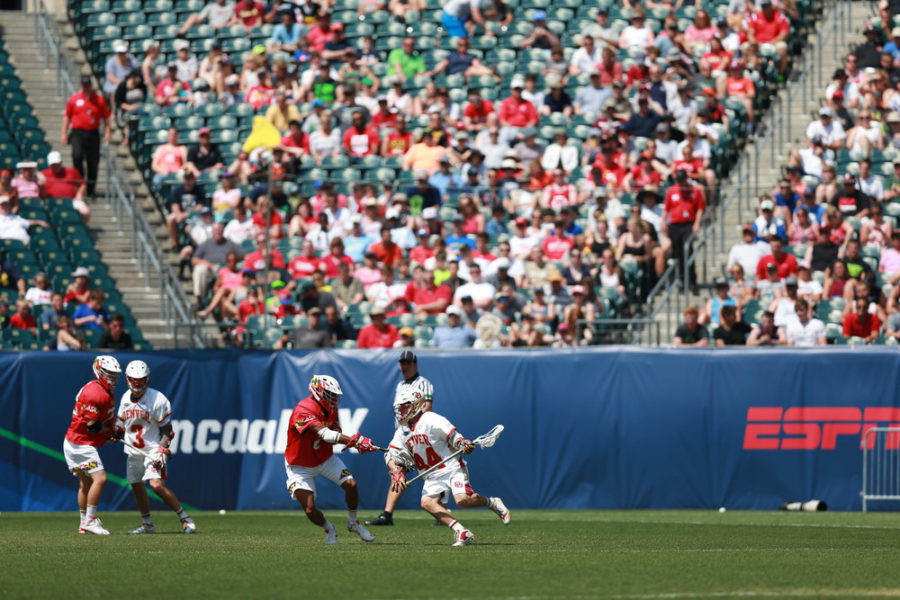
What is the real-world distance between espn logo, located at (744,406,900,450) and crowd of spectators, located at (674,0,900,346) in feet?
3.55

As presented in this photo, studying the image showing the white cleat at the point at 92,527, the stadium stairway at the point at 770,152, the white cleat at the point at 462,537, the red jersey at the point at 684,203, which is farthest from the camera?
the stadium stairway at the point at 770,152

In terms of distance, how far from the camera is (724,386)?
21953 mm

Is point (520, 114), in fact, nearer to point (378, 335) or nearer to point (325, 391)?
point (378, 335)

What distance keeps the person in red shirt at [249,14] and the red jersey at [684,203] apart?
10.8 meters

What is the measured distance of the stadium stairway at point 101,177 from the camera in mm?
25844

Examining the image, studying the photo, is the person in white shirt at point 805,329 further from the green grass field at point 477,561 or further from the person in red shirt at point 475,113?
the person in red shirt at point 475,113

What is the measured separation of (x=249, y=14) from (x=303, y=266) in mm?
8647

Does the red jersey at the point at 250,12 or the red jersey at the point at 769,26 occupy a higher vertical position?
the red jersey at the point at 250,12

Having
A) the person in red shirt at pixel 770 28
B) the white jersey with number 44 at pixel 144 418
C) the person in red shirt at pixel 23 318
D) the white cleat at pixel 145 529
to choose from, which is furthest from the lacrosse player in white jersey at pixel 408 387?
the person in red shirt at pixel 770 28

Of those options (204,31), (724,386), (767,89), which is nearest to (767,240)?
(724,386)

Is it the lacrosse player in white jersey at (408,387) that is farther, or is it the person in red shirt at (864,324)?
the person in red shirt at (864,324)

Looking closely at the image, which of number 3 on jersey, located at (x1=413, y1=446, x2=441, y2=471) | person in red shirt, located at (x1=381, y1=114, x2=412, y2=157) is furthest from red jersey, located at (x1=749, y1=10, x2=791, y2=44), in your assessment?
number 3 on jersey, located at (x1=413, y1=446, x2=441, y2=471)

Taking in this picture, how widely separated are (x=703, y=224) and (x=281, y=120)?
8209 millimetres

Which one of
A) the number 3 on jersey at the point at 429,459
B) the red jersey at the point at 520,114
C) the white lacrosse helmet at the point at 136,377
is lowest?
the number 3 on jersey at the point at 429,459
